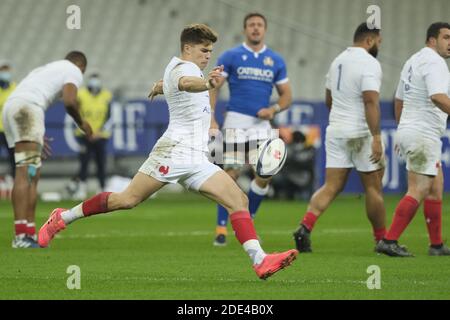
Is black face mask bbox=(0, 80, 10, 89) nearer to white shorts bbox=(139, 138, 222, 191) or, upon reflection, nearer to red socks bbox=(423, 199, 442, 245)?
red socks bbox=(423, 199, 442, 245)

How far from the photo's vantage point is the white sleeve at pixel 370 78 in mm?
11047

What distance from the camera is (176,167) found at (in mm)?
8609

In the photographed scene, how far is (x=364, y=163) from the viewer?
11.2 meters

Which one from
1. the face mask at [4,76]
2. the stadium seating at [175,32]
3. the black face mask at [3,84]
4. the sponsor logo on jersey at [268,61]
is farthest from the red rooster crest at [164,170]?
the stadium seating at [175,32]

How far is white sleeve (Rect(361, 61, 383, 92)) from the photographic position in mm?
11047

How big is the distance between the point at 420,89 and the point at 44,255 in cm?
384

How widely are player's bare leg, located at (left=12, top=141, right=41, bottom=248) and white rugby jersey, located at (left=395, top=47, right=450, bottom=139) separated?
381cm

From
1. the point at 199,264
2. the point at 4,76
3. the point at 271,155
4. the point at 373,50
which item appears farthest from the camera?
the point at 4,76

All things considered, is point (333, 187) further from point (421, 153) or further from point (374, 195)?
point (421, 153)

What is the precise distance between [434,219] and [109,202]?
352cm

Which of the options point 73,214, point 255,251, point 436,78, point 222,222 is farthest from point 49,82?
point 255,251

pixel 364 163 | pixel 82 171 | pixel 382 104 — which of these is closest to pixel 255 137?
pixel 364 163

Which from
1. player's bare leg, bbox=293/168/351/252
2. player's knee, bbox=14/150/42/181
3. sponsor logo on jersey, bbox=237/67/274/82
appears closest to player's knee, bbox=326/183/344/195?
player's bare leg, bbox=293/168/351/252
